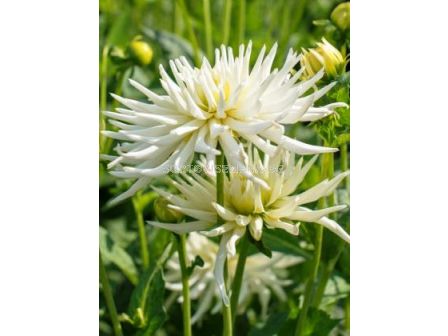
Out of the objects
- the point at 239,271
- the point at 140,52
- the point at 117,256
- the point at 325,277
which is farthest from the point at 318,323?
the point at 140,52

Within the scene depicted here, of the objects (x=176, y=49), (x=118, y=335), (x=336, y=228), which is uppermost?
(x=176, y=49)

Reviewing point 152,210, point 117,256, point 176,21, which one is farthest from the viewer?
point 176,21

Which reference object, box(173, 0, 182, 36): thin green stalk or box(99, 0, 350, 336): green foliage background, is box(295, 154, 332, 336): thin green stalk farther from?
box(173, 0, 182, 36): thin green stalk

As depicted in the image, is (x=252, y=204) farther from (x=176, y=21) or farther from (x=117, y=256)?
(x=176, y=21)

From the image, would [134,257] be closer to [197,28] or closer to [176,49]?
[176,49]

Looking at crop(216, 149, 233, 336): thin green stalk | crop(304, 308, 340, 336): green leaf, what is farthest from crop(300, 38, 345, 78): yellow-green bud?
crop(304, 308, 340, 336): green leaf
